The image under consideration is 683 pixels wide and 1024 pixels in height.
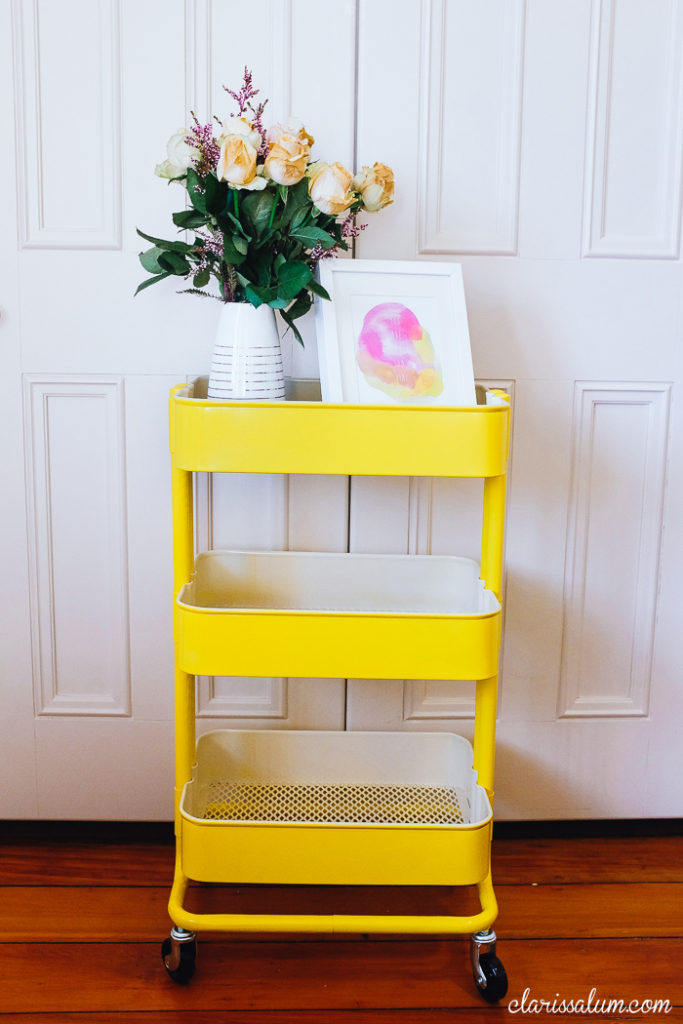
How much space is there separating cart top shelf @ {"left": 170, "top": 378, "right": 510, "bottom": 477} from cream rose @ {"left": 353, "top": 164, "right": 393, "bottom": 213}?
334mm

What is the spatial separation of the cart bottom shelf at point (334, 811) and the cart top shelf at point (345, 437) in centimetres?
49

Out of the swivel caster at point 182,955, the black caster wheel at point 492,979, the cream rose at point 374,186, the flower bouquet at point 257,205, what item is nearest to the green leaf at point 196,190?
the flower bouquet at point 257,205

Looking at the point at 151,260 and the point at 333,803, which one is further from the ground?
the point at 151,260

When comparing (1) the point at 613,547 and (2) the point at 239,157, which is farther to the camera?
(1) the point at 613,547

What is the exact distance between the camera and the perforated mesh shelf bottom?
149cm

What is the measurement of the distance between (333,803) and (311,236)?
861 millimetres

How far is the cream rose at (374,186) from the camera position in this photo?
1371 mm

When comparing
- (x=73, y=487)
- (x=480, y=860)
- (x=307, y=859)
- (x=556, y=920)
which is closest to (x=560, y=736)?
(x=556, y=920)

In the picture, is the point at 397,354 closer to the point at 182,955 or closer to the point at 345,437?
the point at 345,437

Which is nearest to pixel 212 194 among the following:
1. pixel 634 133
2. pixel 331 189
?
pixel 331 189

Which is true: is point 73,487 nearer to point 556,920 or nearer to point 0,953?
point 0,953

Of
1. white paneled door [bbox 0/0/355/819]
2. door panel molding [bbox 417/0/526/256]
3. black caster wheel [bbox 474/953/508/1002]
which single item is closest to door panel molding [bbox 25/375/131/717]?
white paneled door [bbox 0/0/355/819]

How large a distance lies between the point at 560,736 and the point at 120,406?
3.12ft

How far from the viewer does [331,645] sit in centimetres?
129
